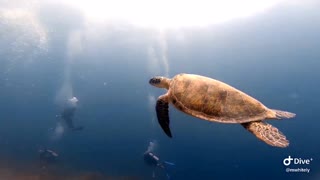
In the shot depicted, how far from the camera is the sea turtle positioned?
16.6ft

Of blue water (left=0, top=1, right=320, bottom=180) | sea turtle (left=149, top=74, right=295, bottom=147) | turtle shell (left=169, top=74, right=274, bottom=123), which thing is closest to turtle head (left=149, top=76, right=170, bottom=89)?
sea turtle (left=149, top=74, right=295, bottom=147)

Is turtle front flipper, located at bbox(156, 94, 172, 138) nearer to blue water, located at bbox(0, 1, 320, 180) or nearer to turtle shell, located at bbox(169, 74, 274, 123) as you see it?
turtle shell, located at bbox(169, 74, 274, 123)

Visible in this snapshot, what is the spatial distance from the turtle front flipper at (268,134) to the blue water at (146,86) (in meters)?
29.2

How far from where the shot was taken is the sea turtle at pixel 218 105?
16.6 ft

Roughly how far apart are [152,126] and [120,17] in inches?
1154

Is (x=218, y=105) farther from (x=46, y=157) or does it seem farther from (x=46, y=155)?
(x=46, y=157)

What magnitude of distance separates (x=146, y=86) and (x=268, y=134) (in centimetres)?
5748

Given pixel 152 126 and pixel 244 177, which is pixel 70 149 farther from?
pixel 244 177

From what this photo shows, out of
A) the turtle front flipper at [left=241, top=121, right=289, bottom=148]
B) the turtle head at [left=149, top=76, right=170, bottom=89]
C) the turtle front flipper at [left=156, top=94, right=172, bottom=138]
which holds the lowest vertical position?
the turtle front flipper at [left=241, top=121, right=289, bottom=148]

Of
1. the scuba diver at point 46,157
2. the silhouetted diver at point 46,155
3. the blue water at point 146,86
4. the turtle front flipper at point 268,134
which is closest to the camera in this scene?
the turtle front flipper at point 268,134

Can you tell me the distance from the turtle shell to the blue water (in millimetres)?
28589

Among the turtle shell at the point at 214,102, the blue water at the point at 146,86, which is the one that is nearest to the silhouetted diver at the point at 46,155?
the blue water at the point at 146,86

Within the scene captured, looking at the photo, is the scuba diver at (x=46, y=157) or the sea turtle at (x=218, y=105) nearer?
the sea turtle at (x=218, y=105)

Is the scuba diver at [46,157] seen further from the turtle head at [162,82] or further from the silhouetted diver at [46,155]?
the turtle head at [162,82]
